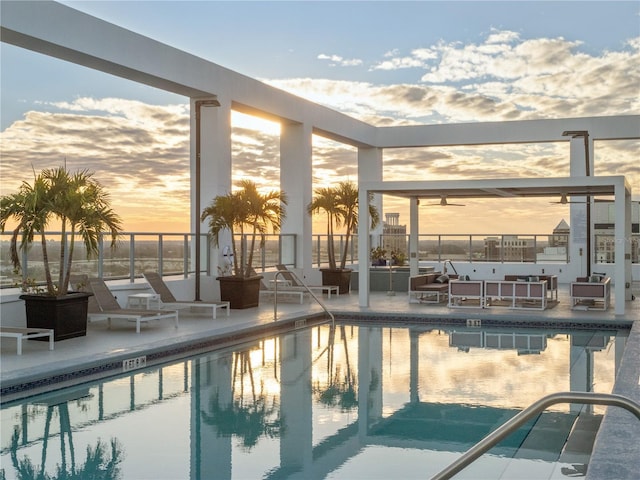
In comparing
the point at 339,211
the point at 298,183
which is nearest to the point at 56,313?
the point at 298,183

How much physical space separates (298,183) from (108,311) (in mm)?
8073

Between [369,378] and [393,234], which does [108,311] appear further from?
[393,234]

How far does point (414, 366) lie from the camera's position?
30.4ft

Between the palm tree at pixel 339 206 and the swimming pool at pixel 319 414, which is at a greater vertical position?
the palm tree at pixel 339 206

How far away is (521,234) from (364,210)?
8039 mm

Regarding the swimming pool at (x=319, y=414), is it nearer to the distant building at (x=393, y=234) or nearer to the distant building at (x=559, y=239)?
the distant building at (x=559, y=239)

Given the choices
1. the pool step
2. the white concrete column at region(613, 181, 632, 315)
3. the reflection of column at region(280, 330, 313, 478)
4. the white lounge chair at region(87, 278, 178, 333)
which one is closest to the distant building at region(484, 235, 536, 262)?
the white concrete column at region(613, 181, 632, 315)

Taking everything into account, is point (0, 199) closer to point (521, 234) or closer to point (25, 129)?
point (25, 129)

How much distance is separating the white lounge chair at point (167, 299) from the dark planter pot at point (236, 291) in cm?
103

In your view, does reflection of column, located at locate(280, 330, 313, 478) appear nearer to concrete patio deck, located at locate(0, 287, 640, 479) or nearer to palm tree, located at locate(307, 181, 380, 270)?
concrete patio deck, located at locate(0, 287, 640, 479)

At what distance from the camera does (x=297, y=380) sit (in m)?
8.41

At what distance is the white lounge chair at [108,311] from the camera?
10.7 meters

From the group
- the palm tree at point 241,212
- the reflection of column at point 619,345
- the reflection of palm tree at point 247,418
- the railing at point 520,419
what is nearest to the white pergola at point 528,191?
the reflection of column at point 619,345

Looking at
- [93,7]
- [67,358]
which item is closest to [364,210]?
[93,7]
